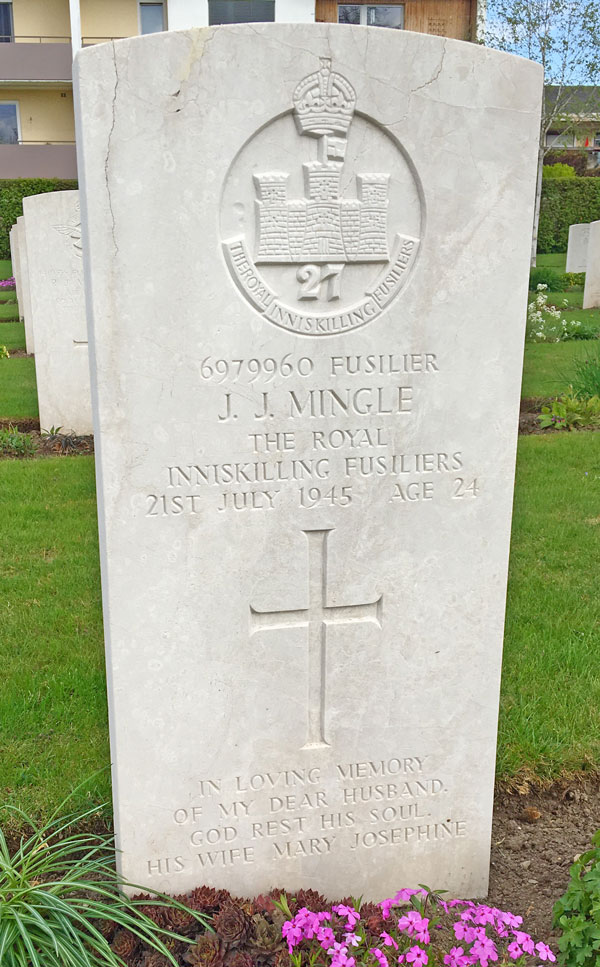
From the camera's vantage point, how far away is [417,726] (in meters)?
2.64

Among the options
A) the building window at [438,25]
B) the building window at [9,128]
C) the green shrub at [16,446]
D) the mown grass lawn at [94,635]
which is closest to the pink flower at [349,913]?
the mown grass lawn at [94,635]

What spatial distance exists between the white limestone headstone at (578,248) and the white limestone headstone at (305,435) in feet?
57.8

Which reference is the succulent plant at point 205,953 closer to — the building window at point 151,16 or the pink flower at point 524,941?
the pink flower at point 524,941

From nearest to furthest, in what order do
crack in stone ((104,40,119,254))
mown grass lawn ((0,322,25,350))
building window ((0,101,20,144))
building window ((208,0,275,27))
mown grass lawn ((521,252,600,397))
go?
crack in stone ((104,40,119,254)) < mown grass lawn ((521,252,600,397)) < mown grass lawn ((0,322,25,350)) < building window ((208,0,275,27)) < building window ((0,101,20,144))

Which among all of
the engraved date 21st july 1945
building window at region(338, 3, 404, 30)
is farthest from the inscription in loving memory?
building window at region(338, 3, 404, 30)

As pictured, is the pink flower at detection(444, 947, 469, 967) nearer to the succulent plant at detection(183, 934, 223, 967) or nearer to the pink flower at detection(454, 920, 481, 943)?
the pink flower at detection(454, 920, 481, 943)

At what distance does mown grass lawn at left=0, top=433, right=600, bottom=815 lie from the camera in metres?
3.24

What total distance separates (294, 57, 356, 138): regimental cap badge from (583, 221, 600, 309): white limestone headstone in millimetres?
12335

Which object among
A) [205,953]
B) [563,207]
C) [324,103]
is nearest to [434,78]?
[324,103]

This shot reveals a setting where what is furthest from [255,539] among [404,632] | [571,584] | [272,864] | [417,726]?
[571,584]

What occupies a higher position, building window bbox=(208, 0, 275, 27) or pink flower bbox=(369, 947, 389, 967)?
building window bbox=(208, 0, 275, 27)

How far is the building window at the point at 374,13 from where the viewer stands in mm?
28719

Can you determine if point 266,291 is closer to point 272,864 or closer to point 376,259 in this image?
point 376,259

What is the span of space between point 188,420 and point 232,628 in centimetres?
57
